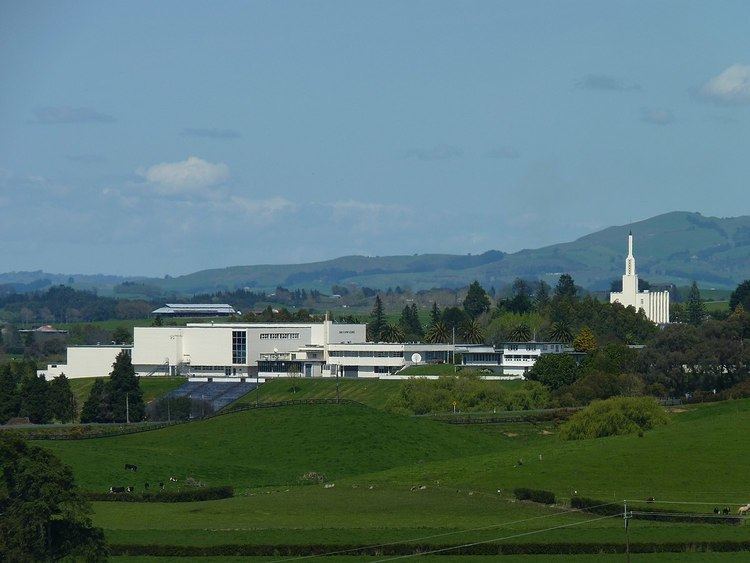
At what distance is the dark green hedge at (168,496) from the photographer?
236ft

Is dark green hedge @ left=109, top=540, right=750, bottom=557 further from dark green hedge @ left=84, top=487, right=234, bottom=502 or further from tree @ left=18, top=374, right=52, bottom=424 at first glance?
tree @ left=18, top=374, right=52, bottom=424

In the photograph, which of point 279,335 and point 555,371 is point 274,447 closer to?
point 555,371

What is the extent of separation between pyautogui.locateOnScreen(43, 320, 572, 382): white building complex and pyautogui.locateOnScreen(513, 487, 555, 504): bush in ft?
258

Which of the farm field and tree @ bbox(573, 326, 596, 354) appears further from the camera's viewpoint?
tree @ bbox(573, 326, 596, 354)

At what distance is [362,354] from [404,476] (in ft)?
251

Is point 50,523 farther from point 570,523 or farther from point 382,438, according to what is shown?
point 382,438

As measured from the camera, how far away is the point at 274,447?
9631 cm

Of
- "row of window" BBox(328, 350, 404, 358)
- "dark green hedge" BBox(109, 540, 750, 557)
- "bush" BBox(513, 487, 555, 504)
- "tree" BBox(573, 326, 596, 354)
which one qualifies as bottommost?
"dark green hedge" BBox(109, 540, 750, 557)

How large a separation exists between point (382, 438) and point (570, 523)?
37245mm

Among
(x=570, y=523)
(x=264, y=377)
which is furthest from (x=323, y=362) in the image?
(x=570, y=523)

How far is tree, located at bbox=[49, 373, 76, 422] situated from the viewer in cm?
12324

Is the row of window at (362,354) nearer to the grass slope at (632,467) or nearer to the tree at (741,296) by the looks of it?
the tree at (741,296)

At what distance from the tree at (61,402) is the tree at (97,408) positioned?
1.75 m

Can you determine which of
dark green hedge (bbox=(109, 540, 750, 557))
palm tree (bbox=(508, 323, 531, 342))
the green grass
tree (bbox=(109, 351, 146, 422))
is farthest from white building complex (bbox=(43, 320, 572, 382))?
dark green hedge (bbox=(109, 540, 750, 557))
